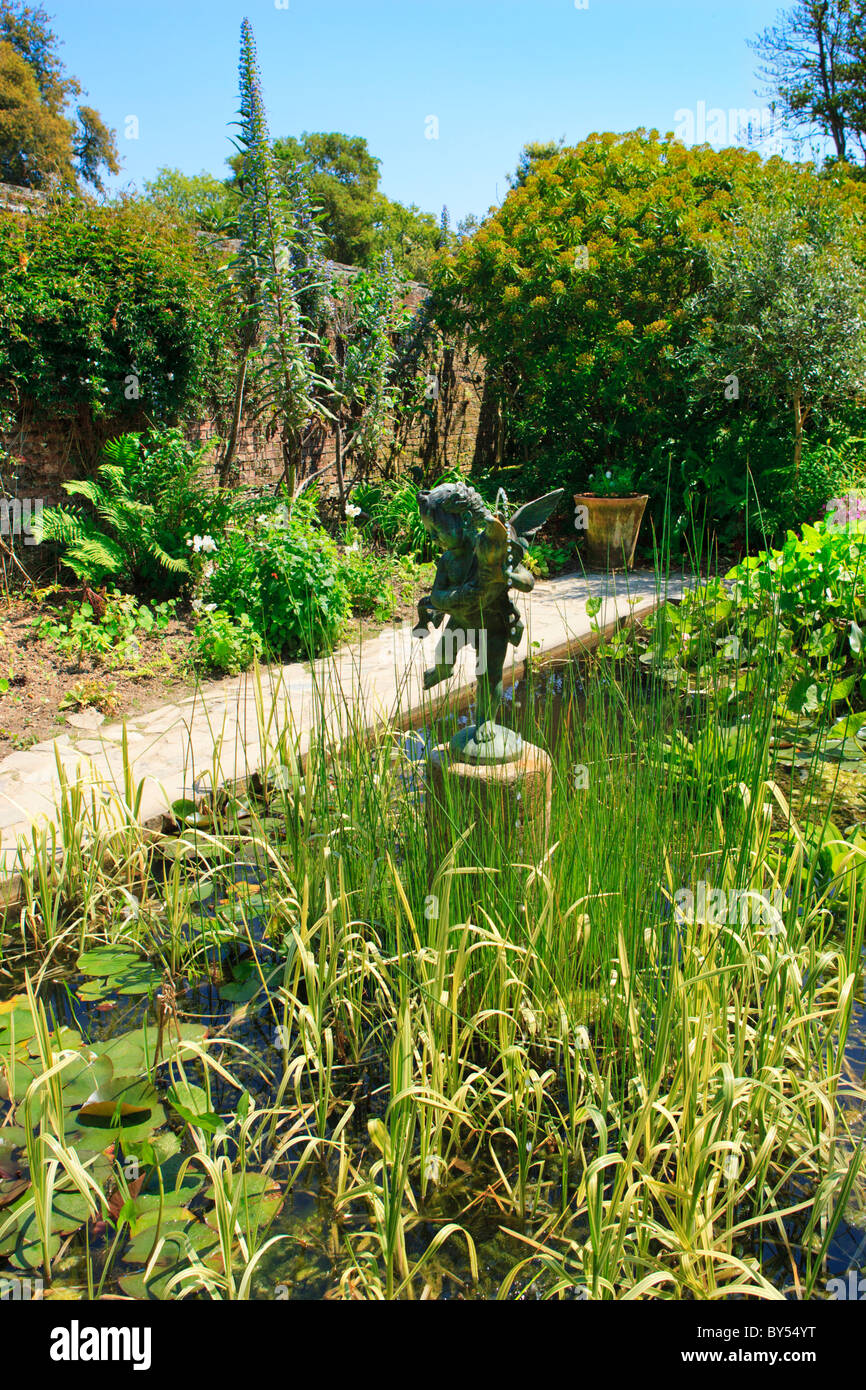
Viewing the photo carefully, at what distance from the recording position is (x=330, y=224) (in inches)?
1177

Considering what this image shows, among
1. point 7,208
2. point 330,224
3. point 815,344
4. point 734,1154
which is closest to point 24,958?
point 734,1154

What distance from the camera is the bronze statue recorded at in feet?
7.67

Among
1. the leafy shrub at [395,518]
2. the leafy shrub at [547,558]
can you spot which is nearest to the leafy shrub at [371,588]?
the leafy shrub at [395,518]

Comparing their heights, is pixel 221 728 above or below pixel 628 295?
below

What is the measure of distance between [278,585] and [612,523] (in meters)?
3.42

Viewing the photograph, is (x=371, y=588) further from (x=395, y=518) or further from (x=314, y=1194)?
(x=314, y=1194)

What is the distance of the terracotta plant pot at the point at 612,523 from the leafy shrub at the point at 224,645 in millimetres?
3465

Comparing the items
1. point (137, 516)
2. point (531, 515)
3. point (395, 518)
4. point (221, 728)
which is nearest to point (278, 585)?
point (137, 516)

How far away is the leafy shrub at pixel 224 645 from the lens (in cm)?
465

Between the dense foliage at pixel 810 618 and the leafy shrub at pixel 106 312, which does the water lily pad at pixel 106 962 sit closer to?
the dense foliage at pixel 810 618

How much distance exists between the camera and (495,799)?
1981 millimetres

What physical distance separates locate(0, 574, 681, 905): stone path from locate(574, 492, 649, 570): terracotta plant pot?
2042mm

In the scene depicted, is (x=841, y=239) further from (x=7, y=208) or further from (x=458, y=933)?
(x=458, y=933)

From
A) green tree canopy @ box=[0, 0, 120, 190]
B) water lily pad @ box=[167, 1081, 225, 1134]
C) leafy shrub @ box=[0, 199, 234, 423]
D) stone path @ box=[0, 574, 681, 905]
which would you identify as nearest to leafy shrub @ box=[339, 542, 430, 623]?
stone path @ box=[0, 574, 681, 905]
